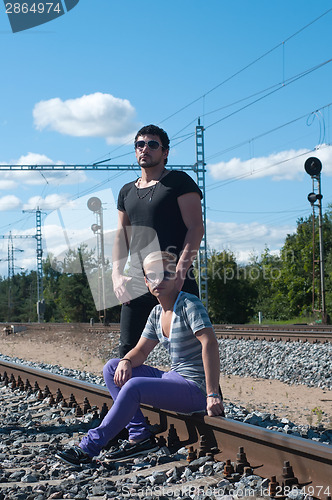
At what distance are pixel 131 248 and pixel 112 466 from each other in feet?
5.02

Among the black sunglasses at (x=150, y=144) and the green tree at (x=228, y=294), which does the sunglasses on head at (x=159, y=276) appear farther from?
the green tree at (x=228, y=294)

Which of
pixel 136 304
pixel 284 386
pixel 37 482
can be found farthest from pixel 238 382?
pixel 37 482

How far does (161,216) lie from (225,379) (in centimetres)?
758

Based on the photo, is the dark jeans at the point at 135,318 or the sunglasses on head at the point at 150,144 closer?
the sunglasses on head at the point at 150,144

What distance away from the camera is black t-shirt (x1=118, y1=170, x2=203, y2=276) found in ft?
14.0

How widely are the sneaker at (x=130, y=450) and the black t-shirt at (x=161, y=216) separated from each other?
1.25 m

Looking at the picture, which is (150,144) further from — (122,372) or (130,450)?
(130,450)

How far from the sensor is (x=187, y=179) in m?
4.32

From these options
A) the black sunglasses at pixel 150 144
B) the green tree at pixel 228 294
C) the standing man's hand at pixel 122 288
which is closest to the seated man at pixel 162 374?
the standing man's hand at pixel 122 288

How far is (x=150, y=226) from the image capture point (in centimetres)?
432

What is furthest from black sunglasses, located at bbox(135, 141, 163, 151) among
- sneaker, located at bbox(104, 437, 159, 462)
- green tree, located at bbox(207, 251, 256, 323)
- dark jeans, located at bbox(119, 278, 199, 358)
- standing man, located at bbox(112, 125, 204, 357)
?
green tree, located at bbox(207, 251, 256, 323)

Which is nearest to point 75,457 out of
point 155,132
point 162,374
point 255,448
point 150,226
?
point 162,374

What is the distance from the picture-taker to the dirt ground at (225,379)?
7406 millimetres

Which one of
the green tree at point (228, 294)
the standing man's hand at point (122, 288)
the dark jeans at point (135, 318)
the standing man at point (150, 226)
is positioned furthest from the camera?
the green tree at point (228, 294)
